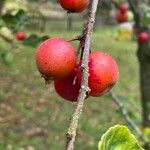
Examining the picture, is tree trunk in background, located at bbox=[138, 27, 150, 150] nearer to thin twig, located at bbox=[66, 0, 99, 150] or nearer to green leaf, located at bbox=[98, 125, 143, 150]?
thin twig, located at bbox=[66, 0, 99, 150]

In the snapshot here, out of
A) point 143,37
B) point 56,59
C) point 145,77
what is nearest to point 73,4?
point 56,59

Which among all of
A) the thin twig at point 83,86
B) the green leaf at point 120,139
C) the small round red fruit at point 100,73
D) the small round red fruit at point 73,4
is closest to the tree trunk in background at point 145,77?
the small round red fruit at point 73,4

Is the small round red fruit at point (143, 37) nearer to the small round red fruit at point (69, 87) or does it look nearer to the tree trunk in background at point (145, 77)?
the tree trunk in background at point (145, 77)

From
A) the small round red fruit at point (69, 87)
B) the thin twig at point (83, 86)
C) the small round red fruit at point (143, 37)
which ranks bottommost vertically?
the small round red fruit at point (143, 37)

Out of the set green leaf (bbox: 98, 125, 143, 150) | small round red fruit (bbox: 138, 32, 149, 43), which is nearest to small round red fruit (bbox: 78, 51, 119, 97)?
green leaf (bbox: 98, 125, 143, 150)

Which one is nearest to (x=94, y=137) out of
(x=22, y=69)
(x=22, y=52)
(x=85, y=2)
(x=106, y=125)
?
(x=106, y=125)

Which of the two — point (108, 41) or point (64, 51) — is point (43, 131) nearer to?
point (64, 51)

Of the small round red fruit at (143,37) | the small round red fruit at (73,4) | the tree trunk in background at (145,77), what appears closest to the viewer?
the small round red fruit at (73,4)
